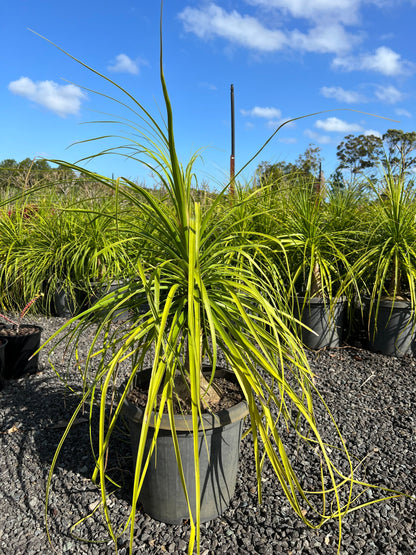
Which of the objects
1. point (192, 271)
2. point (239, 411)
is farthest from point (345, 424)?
point (192, 271)

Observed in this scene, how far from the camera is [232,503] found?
150 centimetres

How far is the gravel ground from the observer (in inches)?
52.2

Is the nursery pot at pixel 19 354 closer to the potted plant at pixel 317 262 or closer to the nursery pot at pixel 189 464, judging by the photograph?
the nursery pot at pixel 189 464

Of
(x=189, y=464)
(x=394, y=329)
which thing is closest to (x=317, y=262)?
(x=394, y=329)

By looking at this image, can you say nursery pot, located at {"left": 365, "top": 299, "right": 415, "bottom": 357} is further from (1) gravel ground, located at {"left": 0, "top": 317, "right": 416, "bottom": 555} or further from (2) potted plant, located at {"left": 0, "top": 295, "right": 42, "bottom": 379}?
(2) potted plant, located at {"left": 0, "top": 295, "right": 42, "bottom": 379}

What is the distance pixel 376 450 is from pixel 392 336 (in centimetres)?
136

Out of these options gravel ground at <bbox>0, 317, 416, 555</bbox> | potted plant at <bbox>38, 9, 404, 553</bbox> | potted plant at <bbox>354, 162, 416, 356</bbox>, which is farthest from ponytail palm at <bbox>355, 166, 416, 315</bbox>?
potted plant at <bbox>38, 9, 404, 553</bbox>

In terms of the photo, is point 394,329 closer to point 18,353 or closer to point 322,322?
point 322,322

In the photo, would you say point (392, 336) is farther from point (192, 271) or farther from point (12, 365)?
point (12, 365)

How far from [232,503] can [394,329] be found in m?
2.04

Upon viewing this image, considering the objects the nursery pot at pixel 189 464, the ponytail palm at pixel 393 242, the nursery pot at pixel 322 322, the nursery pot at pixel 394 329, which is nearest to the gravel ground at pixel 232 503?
the nursery pot at pixel 189 464

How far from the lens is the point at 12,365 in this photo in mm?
2656

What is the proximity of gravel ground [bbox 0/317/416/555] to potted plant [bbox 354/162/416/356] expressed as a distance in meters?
0.63

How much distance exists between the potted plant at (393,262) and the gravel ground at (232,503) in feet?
2.07
